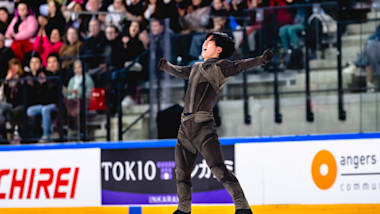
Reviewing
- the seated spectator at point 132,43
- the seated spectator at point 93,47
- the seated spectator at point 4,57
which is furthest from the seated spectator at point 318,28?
the seated spectator at point 4,57

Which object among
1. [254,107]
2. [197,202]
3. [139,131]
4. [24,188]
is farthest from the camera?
[139,131]

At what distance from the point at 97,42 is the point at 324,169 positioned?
15.2ft

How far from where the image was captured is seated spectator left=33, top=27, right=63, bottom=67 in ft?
38.2

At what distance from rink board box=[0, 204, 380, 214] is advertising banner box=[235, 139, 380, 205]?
0.15 feet

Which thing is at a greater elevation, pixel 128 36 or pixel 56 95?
pixel 128 36

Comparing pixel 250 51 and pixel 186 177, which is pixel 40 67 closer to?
pixel 250 51

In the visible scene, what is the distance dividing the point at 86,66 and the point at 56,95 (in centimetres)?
59

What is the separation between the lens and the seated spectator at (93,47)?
10180mm

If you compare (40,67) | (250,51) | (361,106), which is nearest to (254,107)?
(250,51)

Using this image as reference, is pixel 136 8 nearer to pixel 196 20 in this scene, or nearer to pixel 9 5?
pixel 196 20

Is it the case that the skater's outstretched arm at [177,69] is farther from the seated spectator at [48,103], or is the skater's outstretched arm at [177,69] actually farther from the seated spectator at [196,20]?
the seated spectator at [48,103]

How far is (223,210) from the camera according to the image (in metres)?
7.02

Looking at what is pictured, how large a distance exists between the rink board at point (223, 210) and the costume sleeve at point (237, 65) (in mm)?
1949

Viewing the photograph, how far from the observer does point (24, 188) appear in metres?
8.02
